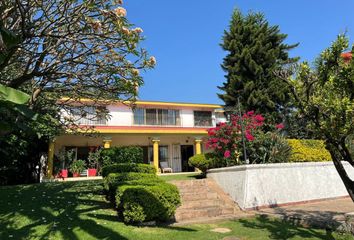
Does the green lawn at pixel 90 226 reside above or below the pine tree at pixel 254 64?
below

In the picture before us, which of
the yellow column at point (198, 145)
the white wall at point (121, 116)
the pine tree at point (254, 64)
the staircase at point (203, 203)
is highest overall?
the pine tree at point (254, 64)

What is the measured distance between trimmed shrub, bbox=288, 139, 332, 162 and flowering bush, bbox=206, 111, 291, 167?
75cm

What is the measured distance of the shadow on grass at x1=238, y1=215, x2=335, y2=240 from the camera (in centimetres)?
832

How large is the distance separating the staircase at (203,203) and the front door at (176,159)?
55.9ft

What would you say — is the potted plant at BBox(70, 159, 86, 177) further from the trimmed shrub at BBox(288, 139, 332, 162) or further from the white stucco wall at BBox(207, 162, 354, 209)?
the trimmed shrub at BBox(288, 139, 332, 162)

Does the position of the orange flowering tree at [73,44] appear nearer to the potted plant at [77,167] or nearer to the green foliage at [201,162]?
the green foliage at [201,162]

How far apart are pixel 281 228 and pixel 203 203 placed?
11.0 ft

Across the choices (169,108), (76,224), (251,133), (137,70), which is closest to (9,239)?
(76,224)

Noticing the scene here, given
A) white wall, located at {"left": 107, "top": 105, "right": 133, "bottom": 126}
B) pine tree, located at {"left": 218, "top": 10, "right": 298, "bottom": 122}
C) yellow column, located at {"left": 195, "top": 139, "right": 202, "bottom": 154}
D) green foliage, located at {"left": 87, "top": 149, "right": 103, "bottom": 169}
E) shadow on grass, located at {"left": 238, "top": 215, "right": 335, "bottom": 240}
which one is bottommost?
shadow on grass, located at {"left": 238, "top": 215, "right": 335, "bottom": 240}

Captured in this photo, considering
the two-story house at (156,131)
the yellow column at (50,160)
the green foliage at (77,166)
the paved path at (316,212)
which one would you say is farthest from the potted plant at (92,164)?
the paved path at (316,212)

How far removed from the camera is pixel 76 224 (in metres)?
8.77

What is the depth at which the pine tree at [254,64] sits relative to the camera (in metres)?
28.8

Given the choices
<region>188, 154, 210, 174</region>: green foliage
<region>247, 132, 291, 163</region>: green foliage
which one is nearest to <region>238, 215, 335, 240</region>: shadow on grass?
<region>247, 132, 291, 163</region>: green foliage

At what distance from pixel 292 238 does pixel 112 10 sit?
22.7ft
